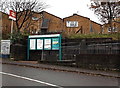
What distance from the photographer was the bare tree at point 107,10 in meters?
29.7

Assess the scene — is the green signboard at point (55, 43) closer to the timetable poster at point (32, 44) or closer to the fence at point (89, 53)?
the fence at point (89, 53)

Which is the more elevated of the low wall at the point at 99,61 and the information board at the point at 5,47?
the information board at the point at 5,47

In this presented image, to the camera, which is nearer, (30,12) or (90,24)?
(30,12)

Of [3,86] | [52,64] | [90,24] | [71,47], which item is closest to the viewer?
[3,86]

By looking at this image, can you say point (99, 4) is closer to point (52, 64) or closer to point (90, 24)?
point (52, 64)

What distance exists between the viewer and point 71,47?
65.3 ft

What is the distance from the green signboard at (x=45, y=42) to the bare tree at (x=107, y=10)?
38.5 feet

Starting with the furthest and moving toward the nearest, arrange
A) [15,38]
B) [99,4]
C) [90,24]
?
[90,24] < [99,4] < [15,38]

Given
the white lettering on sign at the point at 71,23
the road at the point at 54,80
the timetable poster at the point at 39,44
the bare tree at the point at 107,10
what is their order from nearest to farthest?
the road at the point at 54,80
the timetable poster at the point at 39,44
the bare tree at the point at 107,10
the white lettering on sign at the point at 71,23

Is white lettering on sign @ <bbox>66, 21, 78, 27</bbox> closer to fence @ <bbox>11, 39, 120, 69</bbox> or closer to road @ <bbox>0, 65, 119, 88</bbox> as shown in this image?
fence @ <bbox>11, 39, 120, 69</bbox>

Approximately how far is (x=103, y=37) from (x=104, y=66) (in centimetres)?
640

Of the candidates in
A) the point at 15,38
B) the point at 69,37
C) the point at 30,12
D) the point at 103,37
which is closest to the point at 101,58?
the point at 103,37

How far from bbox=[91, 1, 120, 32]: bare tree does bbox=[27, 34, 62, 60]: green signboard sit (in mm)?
11745

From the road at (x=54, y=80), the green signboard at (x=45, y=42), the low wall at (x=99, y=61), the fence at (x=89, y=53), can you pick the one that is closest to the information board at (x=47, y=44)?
the green signboard at (x=45, y=42)
